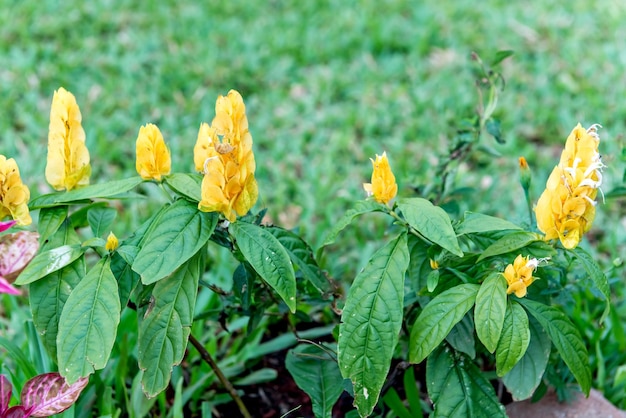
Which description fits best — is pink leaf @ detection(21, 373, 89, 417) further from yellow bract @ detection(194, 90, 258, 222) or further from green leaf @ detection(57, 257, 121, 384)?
yellow bract @ detection(194, 90, 258, 222)

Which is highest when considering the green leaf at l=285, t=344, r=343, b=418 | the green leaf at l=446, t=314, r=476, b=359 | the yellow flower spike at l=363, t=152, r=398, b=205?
the yellow flower spike at l=363, t=152, r=398, b=205

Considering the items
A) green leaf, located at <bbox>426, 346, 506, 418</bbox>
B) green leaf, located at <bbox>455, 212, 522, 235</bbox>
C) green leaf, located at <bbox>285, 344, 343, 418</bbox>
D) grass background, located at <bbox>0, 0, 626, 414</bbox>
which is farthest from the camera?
grass background, located at <bbox>0, 0, 626, 414</bbox>

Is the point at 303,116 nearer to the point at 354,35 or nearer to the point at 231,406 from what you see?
the point at 354,35

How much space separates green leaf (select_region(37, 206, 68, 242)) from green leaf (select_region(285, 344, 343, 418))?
2.11 ft

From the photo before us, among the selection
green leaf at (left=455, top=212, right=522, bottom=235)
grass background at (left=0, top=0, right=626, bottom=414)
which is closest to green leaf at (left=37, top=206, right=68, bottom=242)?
green leaf at (left=455, top=212, right=522, bottom=235)

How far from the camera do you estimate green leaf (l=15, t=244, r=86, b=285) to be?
4.89ft

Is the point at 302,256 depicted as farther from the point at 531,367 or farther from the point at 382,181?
the point at 531,367

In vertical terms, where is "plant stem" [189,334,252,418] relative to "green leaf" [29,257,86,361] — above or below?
below

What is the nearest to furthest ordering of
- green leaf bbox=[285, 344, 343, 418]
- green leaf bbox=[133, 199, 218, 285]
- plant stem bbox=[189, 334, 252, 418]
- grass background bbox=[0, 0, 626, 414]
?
green leaf bbox=[133, 199, 218, 285]
green leaf bbox=[285, 344, 343, 418]
plant stem bbox=[189, 334, 252, 418]
grass background bbox=[0, 0, 626, 414]

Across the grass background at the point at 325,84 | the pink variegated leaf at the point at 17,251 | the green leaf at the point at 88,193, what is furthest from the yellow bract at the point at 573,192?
the grass background at the point at 325,84

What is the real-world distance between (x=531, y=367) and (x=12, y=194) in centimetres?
115

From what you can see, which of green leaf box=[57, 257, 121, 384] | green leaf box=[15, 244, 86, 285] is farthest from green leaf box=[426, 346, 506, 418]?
green leaf box=[15, 244, 86, 285]

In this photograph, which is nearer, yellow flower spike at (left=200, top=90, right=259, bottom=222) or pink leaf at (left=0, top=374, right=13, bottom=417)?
yellow flower spike at (left=200, top=90, right=259, bottom=222)

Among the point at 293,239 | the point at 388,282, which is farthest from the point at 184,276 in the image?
the point at 388,282
